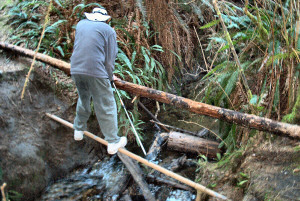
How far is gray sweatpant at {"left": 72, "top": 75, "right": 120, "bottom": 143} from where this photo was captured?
272cm

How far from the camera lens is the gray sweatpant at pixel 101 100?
8.94 feet

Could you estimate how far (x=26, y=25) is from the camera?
4.39m

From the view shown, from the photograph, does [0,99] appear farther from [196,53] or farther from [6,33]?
[196,53]

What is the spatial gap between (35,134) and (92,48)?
1.87 meters

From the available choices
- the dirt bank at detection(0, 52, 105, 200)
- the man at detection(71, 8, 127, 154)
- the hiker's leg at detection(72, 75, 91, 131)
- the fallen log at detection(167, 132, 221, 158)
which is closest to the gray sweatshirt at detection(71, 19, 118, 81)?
the man at detection(71, 8, 127, 154)

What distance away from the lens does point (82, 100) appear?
3.01 metres

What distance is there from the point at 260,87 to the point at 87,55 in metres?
2.12

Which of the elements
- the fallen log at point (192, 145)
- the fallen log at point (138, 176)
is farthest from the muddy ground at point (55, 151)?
the fallen log at point (138, 176)

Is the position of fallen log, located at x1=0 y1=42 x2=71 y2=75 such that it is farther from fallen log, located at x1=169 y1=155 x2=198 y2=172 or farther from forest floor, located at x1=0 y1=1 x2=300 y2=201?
fallen log, located at x1=169 y1=155 x2=198 y2=172

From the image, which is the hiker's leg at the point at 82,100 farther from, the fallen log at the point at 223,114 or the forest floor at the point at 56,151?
the forest floor at the point at 56,151

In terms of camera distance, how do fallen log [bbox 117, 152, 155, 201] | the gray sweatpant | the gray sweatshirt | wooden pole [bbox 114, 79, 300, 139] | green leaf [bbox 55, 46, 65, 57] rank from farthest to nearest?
green leaf [bbox 55, 46, 65, 57], fallen log [bbox 117, 152, 155, 201], the gray sweatpant, the gray sweatshirt, wooden pole [bbox 114, 79, 300, 139]

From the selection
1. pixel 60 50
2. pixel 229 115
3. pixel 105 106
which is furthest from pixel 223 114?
pixel 60 50

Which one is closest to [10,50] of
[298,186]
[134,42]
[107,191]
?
[134,42]

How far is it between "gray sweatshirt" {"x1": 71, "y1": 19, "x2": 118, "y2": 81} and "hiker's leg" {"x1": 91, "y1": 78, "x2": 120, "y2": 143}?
0.13m
